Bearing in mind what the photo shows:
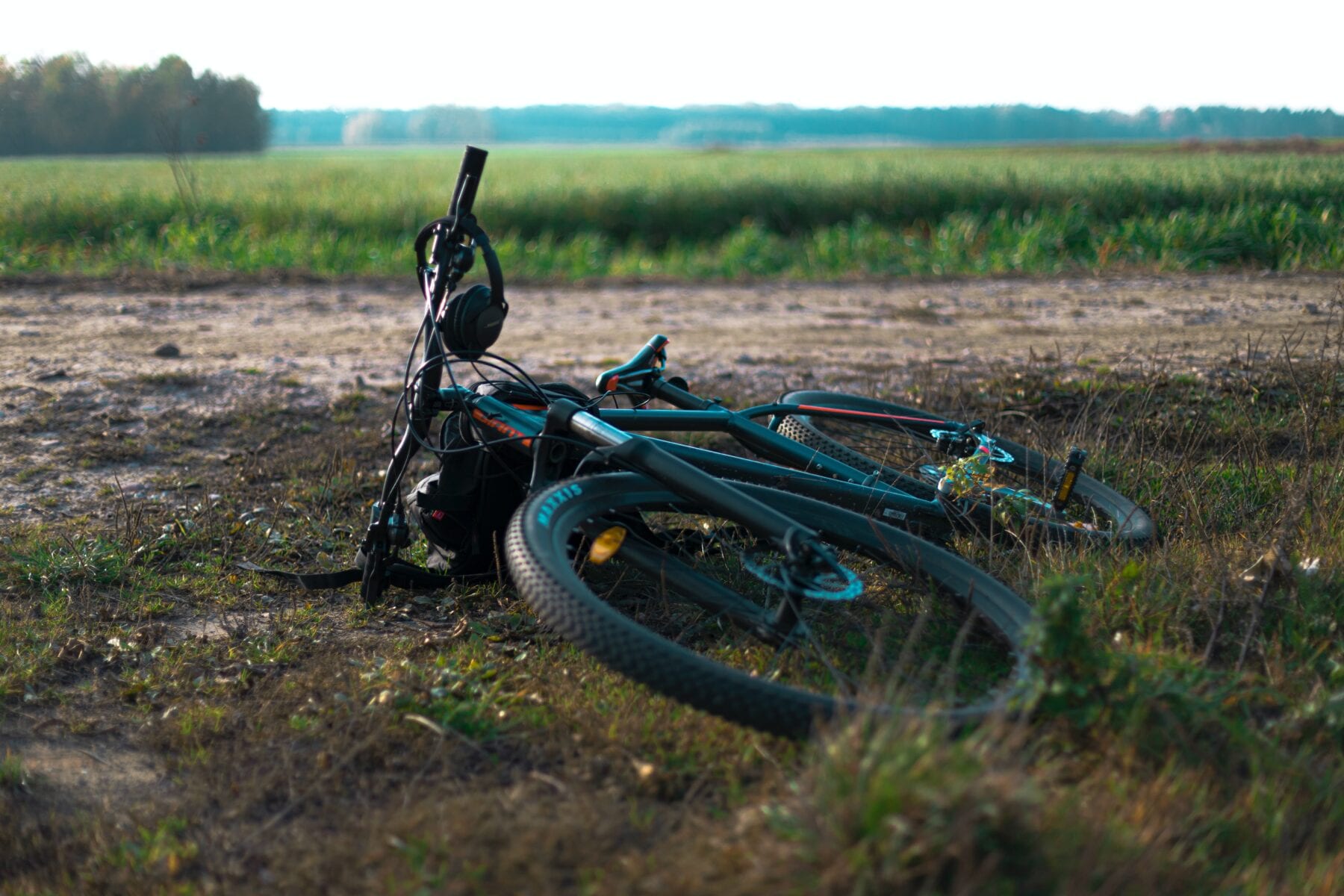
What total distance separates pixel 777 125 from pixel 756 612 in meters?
143

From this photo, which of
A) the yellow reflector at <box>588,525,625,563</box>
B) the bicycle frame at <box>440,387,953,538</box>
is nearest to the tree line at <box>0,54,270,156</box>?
the bicycle frame at <box>440,387,953,538</box>

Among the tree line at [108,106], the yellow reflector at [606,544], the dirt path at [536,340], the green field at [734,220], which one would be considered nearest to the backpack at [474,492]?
the yellow reflector at [606,544]

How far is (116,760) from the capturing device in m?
2.76

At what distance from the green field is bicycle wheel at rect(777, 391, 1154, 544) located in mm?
7400

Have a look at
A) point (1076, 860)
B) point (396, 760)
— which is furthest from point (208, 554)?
point (1076, 860)

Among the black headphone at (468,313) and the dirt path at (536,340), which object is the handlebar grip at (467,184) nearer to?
the black headphone at (468,313)

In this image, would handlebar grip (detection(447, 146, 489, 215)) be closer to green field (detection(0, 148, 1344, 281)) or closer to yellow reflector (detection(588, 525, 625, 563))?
yellow reflector (detection(588, 525, 625, 563))

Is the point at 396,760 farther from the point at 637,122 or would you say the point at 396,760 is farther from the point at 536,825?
the point at 637,122

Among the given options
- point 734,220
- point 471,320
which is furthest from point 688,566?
point 734,220

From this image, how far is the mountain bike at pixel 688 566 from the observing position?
2.43 m

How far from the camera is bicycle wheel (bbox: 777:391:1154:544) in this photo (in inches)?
150

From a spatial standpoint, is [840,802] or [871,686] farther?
[871,686]

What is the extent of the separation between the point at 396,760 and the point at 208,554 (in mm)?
1988

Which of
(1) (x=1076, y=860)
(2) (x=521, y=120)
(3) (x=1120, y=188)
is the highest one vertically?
(2) (x=521, y=120)
